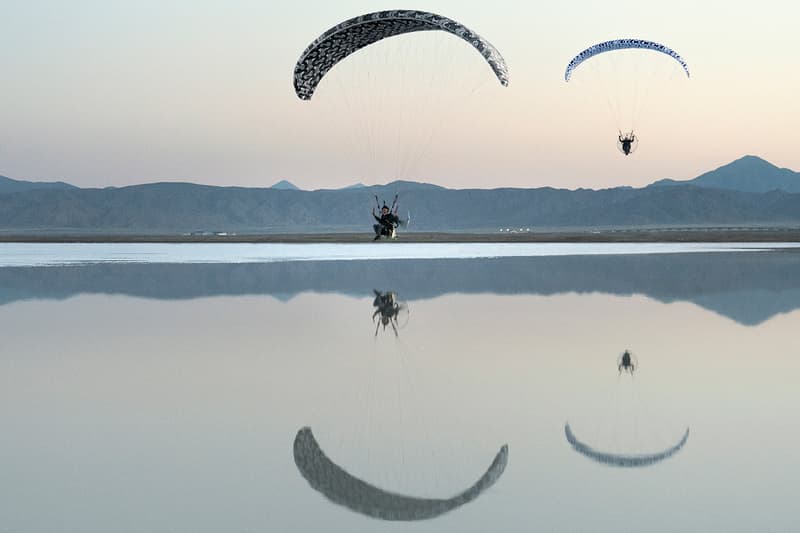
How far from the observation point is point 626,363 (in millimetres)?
16062

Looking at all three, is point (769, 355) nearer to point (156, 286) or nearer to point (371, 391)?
point (371, 391)

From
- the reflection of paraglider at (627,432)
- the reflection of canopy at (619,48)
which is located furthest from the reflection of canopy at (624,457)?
the reflection of canopy at (619,48)

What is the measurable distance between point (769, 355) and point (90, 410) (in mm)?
11947

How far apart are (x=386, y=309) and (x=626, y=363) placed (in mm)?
10894

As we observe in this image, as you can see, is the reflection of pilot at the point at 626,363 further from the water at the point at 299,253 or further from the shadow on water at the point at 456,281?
the water at the point at 299,253

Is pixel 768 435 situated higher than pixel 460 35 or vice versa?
pixel 460 35

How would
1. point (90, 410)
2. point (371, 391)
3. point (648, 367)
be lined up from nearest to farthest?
1. point (90, 410)
2. point (371, 391)
3. point (648, 367)

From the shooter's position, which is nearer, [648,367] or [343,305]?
[648,367]

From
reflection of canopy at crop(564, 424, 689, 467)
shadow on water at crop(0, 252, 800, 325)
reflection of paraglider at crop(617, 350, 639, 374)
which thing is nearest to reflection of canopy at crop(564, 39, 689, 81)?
shadow on water at crop(0, 252, 800, 325)

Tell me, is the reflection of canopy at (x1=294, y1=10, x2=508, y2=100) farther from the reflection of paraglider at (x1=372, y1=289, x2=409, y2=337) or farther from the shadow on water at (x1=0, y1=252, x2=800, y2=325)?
the reflection of paraglider at (x1=372, y1=289, x2=409, y2=337)

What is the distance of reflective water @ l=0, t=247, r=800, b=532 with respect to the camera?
817 centimetres

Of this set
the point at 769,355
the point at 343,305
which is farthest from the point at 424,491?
the point at 343,305

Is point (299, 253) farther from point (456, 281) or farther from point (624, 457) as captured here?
point (624, 457)

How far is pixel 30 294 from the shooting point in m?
31.9
